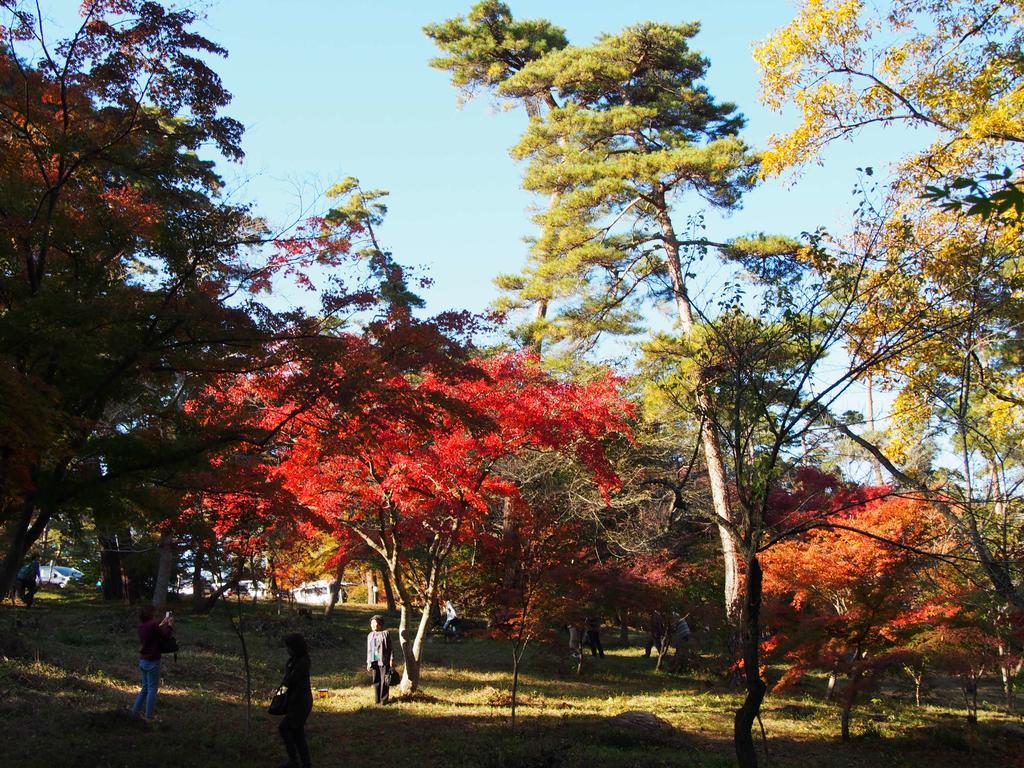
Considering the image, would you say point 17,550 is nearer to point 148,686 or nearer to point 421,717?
point 148,686

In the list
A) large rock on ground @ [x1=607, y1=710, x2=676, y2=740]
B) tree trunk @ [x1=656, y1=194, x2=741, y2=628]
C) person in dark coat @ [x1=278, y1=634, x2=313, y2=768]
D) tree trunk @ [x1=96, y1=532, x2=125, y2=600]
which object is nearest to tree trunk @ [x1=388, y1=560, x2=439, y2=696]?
large rock on ground @ [x1=607, y1=710, x2=676, y2=740]

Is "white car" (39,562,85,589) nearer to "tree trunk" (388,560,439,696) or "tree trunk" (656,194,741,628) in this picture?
"tree trunk" (388,560,439,696)

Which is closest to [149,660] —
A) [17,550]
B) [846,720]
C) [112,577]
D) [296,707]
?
[17,550]

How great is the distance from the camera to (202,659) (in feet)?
49.6

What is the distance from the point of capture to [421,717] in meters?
11.0

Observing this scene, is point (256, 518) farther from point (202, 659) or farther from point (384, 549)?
point (202, 659)

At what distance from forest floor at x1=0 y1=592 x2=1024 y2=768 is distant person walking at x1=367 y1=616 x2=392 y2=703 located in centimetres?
35

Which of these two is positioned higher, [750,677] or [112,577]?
[112,577]

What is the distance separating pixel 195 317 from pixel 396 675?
7.52 meters

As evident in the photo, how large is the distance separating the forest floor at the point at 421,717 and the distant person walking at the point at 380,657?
1.16ft

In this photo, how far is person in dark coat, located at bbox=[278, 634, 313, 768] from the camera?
7.07 metres

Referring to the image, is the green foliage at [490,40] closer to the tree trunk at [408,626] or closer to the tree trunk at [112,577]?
the tree trunk at [408,626]

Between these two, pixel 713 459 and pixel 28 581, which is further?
pixel 28 581

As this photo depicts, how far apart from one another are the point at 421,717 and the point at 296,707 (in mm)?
4299
